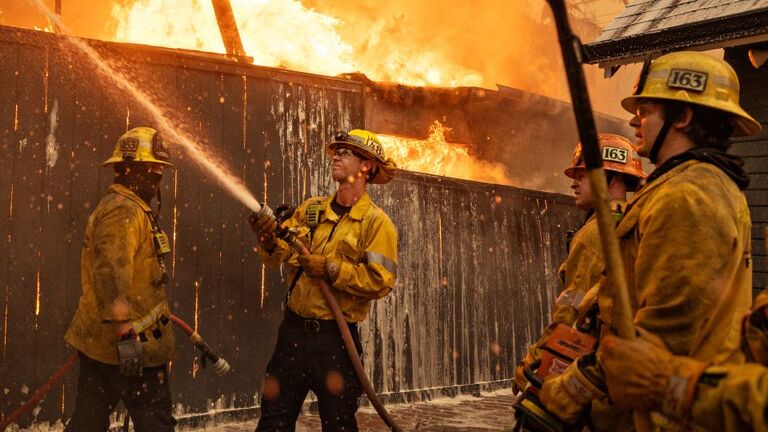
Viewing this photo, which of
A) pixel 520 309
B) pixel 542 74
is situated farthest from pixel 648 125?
pixel 542 74

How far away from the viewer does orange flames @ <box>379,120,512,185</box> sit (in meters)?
12.7

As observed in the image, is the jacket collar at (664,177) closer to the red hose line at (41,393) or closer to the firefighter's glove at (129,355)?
the firefighter's glove at (129,355)

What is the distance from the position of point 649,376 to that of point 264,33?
14227 mm

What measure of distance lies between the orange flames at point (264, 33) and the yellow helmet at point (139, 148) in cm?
929

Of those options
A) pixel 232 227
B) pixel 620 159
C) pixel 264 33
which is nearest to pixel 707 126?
pixel 620 159

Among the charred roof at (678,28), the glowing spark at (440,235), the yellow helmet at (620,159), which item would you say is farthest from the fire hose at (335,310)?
the glowing spark at (440,235)

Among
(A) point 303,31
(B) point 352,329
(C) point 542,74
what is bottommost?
(B) point 352,329

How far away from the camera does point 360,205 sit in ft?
17.2

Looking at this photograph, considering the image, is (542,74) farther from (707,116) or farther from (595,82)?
(707,116)

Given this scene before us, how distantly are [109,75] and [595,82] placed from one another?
2960 centimetres

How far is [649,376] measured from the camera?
213 cm

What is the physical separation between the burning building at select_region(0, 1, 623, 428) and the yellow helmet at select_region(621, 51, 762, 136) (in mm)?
5608

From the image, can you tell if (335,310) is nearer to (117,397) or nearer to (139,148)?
(117,397)

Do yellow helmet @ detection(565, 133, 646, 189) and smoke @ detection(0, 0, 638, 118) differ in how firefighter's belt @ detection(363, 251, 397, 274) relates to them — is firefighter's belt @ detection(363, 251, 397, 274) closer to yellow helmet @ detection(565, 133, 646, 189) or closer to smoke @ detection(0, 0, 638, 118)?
yellow helmet @ detection(565, 133, 646, 189)
